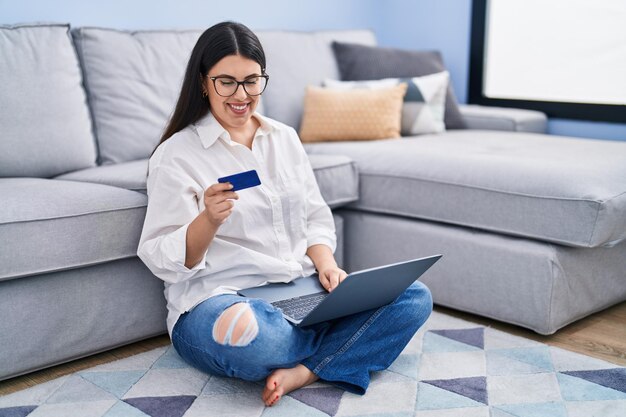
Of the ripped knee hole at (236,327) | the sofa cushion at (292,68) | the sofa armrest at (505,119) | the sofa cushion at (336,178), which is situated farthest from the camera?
the sofa armrest at (505,119)

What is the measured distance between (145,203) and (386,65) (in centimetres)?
145

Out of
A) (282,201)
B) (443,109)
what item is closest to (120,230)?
(282,201)

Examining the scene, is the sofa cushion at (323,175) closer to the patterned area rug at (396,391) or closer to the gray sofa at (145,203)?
the gray sofa at (145,203)

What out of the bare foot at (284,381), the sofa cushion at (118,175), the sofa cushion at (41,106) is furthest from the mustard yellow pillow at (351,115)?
the bare foot at (284,381)

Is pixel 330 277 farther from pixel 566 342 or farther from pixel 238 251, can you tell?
pixel 566 342

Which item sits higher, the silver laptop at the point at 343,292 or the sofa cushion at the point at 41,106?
the sofa cushion at the point at 41,106

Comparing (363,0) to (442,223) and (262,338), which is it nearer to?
(442,223)

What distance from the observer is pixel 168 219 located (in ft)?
5.55

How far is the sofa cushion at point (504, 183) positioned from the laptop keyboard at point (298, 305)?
0.65 meters

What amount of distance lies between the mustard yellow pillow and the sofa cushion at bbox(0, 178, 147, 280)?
994mm

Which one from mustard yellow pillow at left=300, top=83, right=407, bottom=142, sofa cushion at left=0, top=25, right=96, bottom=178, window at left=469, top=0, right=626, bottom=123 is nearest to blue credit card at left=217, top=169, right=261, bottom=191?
sofa cushion at left=0, top=25, right=96, bottom=178

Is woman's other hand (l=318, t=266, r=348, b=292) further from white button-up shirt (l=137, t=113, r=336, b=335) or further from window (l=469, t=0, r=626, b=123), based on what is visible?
window (l=469, t=0, r=626, b=123)

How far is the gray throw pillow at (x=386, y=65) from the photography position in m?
3.06

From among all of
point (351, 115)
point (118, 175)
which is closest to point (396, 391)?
point (118, 175)
